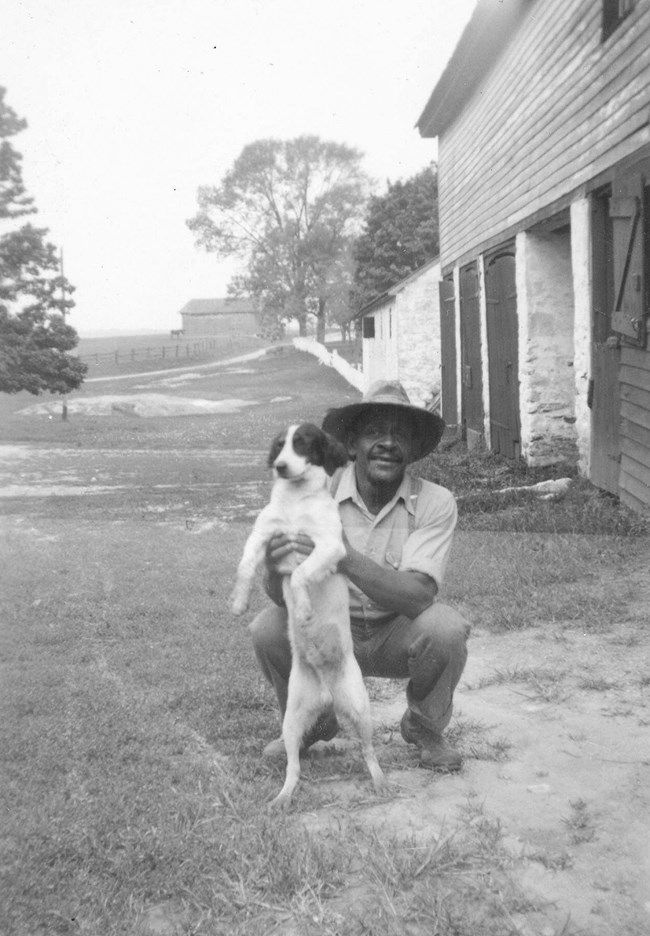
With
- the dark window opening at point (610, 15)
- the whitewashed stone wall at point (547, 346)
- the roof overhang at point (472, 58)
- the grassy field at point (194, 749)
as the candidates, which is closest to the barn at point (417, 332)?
the roof overhang at point (472, 58)

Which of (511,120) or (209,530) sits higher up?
(511,120)

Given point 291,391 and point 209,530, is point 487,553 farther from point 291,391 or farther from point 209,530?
point 291,391

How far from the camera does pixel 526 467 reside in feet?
40.7

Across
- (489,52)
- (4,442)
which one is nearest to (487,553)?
(4,442)

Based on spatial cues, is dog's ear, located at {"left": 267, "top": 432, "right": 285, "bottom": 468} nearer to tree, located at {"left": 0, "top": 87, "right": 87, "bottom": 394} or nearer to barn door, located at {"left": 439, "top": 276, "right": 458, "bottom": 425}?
tree, located at {"left": 0, "top": 87, "right": 87, "bottom": 394}

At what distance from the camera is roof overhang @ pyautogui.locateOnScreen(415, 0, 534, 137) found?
1314 centimetres

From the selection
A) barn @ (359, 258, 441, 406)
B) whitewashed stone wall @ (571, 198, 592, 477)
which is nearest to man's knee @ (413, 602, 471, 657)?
whitewashed stone wall @ (571, 198, 592, 477)

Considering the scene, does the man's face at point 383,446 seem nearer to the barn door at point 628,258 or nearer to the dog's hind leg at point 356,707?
the dog's hind leg at point 356,707

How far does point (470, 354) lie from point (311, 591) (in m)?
14.1

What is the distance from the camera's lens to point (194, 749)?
422 cm

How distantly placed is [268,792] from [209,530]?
562 cm

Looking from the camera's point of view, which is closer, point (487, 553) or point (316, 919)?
point (316, 919)

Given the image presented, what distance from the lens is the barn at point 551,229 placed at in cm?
896

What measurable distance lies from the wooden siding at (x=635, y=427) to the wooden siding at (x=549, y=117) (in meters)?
2.02
